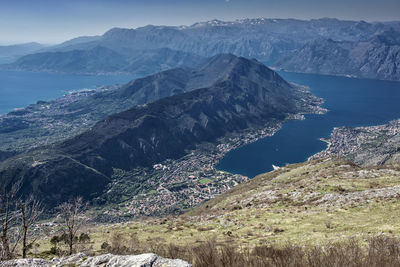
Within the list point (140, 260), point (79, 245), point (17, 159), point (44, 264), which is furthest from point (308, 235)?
point (17, 159)

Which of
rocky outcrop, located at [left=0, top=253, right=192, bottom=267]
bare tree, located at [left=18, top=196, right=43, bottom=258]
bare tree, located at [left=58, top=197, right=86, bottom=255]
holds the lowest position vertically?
bare tree, located at [left=58, top=197, right=86, bottom=255]

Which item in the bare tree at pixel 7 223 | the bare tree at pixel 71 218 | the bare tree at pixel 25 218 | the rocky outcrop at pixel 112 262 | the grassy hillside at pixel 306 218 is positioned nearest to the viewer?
the rocky outcrop at pixel 112 262

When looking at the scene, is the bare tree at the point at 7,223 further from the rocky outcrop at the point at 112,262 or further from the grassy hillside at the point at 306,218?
the grassy hillside at the point at 306,218

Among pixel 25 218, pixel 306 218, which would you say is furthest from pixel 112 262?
pixel 306 218

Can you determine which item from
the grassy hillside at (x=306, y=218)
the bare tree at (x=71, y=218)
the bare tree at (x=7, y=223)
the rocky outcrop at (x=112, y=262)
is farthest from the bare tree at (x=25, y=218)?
the rocky outcrop at (x=112, y=262)

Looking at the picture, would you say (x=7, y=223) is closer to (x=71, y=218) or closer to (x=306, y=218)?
(x=71, y=218)

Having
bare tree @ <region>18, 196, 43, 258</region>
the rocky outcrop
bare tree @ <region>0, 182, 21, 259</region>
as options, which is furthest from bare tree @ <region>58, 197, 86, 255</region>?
the rocky outcrop

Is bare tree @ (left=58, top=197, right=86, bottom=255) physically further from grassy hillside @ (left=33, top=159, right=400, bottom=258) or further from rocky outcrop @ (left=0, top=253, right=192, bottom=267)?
rocky outcrop @ (left=0, top=253, right=192, bottom=267)

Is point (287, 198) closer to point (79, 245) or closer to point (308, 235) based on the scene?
point (308, 235)
